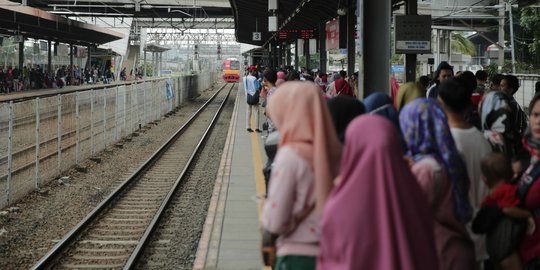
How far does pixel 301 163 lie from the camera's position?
2.89 m

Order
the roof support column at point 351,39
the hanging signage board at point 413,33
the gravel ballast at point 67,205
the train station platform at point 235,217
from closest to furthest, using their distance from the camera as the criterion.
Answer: the train station platform at point 235,217, the gravel ballast at point 67,205, the hanging signage board at point 413,33, the roof support column at point 351,39

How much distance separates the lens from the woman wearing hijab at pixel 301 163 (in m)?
2.86

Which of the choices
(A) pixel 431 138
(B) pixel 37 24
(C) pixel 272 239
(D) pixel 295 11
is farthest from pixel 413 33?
(B) pixel 37 24

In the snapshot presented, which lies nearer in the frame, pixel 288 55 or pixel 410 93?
pixel 410 93

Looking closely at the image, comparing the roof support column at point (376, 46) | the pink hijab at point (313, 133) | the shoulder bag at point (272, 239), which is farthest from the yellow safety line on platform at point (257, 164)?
the pink hijab at point (313, 133)

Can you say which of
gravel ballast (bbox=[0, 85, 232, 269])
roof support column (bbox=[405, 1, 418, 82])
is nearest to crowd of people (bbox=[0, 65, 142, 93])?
gravel ballast (bbox=[0, 85, 232, 269])

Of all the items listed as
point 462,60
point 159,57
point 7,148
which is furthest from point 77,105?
point 159,57

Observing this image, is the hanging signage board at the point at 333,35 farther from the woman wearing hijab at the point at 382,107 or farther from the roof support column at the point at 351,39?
the woman wearing hijab at the point at 382,107

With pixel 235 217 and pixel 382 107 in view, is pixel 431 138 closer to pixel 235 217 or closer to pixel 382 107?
pixel 382 107

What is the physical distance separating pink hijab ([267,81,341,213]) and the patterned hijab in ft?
1.64

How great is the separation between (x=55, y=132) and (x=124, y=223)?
442 cm

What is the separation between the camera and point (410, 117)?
329 centimetres

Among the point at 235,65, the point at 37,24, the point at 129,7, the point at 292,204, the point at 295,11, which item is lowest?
the point at 292,204

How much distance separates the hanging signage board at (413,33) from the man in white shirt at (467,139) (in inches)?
323
